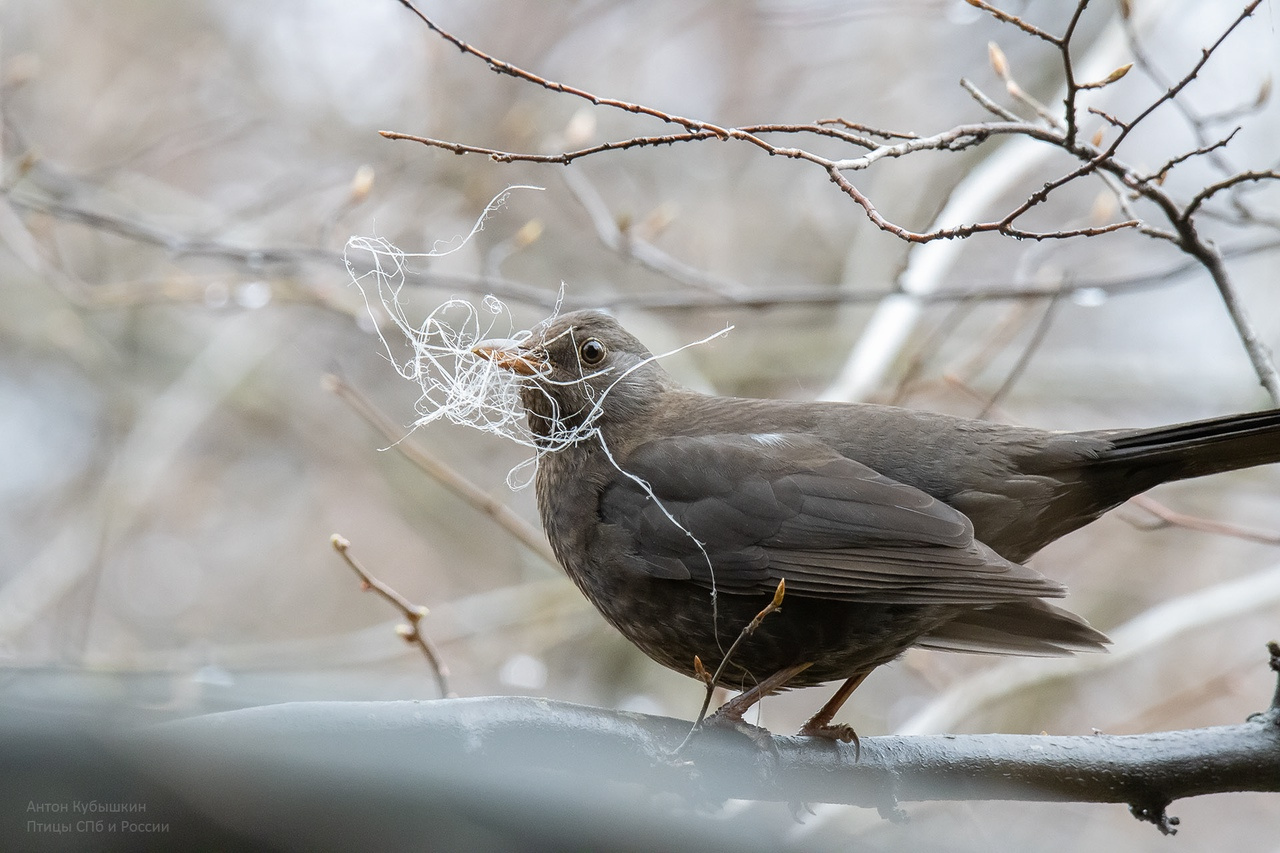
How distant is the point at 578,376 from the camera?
11.2ft

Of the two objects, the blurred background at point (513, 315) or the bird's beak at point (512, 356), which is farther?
the blurred background at point (513, 315)

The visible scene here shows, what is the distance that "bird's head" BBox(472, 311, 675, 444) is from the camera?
3312 mm

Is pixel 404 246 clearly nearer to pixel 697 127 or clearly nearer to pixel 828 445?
pixel 828 445

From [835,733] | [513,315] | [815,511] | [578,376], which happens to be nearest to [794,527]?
[815,511]

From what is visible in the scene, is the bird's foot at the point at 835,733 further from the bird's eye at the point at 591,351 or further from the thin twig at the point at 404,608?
the bird's eye at the point at 591,351

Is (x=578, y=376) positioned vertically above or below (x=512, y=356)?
above

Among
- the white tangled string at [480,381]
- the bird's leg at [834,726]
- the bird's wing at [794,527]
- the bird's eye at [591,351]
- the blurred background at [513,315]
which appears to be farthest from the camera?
the blurred background at [513,315]

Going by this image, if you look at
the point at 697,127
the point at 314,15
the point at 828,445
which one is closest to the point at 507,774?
the point at 697,127

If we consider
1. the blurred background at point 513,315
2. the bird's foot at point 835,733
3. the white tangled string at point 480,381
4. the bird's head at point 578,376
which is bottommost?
the bird's foot at point 835,733

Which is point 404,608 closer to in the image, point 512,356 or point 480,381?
point 480,381

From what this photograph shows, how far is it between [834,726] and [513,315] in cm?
408

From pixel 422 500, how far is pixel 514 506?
0.67 m

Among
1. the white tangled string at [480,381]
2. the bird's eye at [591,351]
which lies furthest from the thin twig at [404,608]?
the bird's eye at [591,351]

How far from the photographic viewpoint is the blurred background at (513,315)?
5.91m
